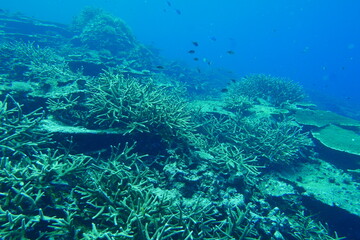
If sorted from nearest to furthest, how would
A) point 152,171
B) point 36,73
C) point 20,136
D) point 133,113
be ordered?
point 20,136 < point 152,171 < point 133,113 < point 36,73

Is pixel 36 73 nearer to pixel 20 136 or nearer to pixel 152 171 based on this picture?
pixel 20 136

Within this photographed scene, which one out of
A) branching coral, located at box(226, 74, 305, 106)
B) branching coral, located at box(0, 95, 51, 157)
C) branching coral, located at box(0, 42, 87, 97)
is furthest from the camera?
branching coral, located at box(226, 74, 305, 106)

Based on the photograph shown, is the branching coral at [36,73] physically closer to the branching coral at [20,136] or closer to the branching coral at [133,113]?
the branching coral at [133,113]

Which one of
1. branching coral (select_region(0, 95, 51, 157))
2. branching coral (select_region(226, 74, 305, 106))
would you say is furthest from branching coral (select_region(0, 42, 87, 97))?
branching coral (select_region(226, 74, 305, 106))

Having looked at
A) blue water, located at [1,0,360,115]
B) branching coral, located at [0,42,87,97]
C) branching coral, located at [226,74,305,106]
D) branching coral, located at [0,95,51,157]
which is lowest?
branching coral, located at [0,95,51,157]

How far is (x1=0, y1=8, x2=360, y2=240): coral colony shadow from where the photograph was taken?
8.43 feet

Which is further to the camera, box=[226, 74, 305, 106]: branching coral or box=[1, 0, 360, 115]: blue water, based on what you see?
box=[1, 0, 360, 115]: blue water

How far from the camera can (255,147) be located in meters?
5.89

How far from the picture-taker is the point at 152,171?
385 cm

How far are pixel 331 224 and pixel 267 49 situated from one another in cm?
15575

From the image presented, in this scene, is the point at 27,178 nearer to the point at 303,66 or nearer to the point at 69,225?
the point at 69,225

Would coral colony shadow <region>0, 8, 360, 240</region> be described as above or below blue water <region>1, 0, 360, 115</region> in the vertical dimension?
below

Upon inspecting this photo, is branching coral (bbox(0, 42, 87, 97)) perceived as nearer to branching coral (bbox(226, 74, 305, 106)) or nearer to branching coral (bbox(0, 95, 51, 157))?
branching coral (bbox(0, 95, 51, 157))

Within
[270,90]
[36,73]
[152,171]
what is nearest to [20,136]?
[152,171]
